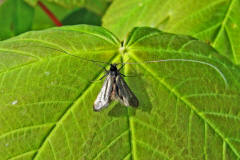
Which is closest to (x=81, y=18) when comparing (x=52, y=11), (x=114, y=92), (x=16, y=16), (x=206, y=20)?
(x=52, y=11)

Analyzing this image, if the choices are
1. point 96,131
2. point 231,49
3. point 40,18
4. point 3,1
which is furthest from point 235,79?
point 3,1

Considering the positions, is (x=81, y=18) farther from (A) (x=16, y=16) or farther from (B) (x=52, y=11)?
(A) (x=16, y=16)

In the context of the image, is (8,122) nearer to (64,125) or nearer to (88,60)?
(64,125)

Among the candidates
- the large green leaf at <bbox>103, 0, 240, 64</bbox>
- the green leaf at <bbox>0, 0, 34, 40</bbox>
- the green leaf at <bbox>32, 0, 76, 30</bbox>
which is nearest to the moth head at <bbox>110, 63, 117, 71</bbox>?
the large green leaf at <bbox>103, 0, 240, 64</bbox>

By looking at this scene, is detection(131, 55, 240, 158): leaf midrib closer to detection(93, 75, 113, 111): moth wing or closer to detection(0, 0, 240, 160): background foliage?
detection(0, 0, 240, 160): background foliage

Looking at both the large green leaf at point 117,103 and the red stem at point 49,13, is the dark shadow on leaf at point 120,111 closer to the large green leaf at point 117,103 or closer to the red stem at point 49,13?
the large green leaf at point 117,103

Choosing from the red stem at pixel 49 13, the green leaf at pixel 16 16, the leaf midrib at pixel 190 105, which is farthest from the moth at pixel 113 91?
the green leaf at pixel 16 16
